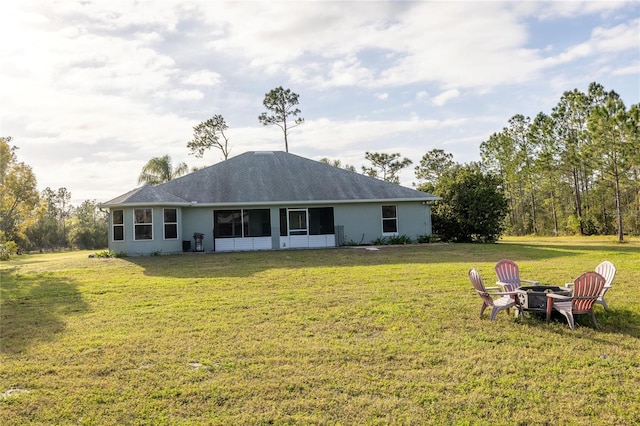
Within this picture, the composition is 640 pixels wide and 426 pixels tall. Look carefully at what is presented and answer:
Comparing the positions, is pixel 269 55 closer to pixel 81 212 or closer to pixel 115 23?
pixel 115 23

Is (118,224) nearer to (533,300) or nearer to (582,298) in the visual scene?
(533,300)

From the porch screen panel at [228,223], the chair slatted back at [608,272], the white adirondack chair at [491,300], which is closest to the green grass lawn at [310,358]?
the white adirondack chair at [491,300]

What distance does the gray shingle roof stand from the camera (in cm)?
2211

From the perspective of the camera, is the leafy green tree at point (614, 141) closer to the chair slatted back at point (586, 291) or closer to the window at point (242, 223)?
the window at point (242, 223)

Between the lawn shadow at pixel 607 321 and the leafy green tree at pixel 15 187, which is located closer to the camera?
the lawn shadow at pixel 607 321

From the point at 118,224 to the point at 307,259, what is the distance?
9.51 metres

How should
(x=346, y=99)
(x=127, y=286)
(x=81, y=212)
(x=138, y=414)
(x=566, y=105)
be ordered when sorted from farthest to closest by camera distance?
(x=81, y=212)
(x=566, y=105)
(x=346, y=99)
(x=127, y=286)
(x=138, y=414)

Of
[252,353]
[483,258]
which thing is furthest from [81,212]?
[252,353]

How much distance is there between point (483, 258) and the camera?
16.3m

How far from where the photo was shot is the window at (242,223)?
22.4 meters

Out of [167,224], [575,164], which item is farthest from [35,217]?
[575,164]

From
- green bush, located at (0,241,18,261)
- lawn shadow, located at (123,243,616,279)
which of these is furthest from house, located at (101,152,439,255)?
green bush, located at (0,241,18,261)

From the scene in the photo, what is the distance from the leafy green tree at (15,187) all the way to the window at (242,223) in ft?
29.2

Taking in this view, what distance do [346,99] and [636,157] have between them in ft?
62.0
